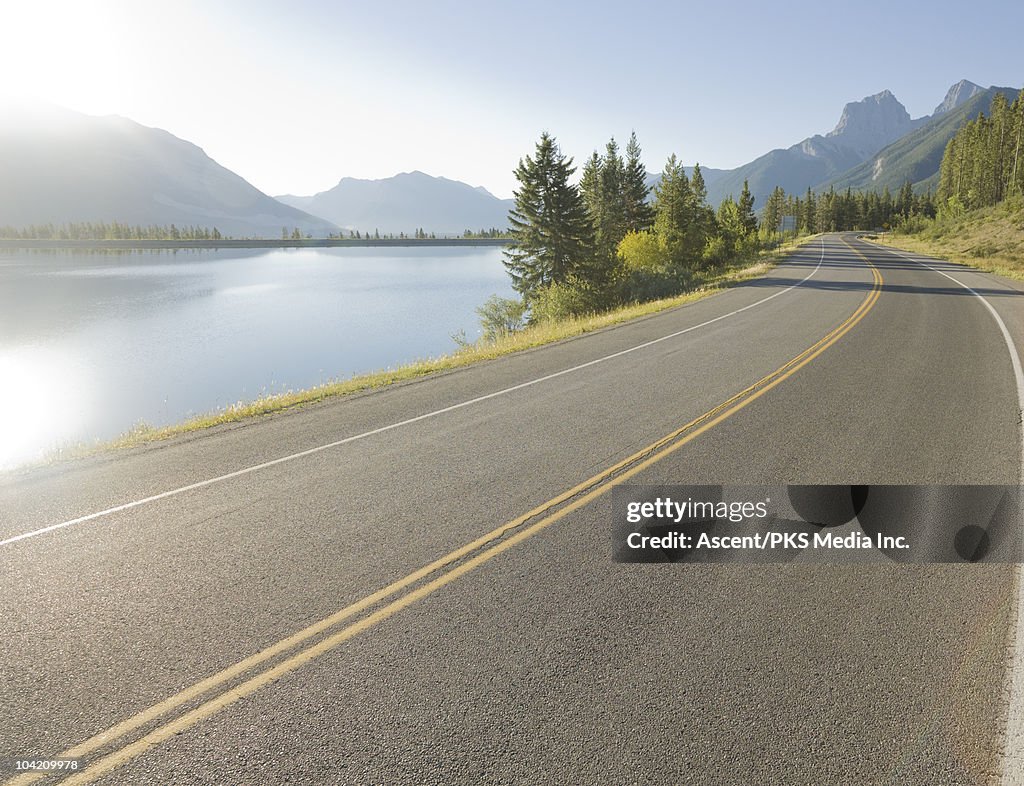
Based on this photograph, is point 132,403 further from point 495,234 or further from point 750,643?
point 495,234

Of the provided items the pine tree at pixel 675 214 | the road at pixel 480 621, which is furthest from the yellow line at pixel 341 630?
the pine tree at pixel 675 214

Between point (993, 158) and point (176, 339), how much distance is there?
114088 mm

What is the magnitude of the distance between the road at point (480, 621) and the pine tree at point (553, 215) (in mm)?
41673

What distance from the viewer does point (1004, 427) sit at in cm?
872

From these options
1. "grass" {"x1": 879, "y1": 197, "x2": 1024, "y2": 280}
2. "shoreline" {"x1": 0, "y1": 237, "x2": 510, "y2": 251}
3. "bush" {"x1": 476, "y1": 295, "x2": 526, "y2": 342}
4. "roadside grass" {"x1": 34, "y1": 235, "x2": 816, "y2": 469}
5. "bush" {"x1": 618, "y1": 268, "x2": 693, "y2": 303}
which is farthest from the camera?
"shoreline" {"x1": 0, "y1": 237, "x2": 510, "y2": 251}

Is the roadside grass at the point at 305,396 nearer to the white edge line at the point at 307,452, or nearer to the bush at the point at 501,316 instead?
the white edge line at the point at 307,452

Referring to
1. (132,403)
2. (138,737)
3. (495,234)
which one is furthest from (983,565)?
(495,234)

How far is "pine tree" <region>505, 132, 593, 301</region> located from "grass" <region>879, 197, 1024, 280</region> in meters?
28.6

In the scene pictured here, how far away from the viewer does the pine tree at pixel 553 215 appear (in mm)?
48500

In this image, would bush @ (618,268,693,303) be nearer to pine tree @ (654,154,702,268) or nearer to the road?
A: pine tree @ (654,154,702,268)

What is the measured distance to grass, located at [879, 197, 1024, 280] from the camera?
4069 cm

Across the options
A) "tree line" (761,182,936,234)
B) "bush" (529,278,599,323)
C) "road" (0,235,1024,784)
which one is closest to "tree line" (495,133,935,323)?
"bush" (529,278,599,323)

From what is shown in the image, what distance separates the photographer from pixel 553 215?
48.8 m

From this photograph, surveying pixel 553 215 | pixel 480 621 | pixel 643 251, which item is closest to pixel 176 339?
pixel 553 215
